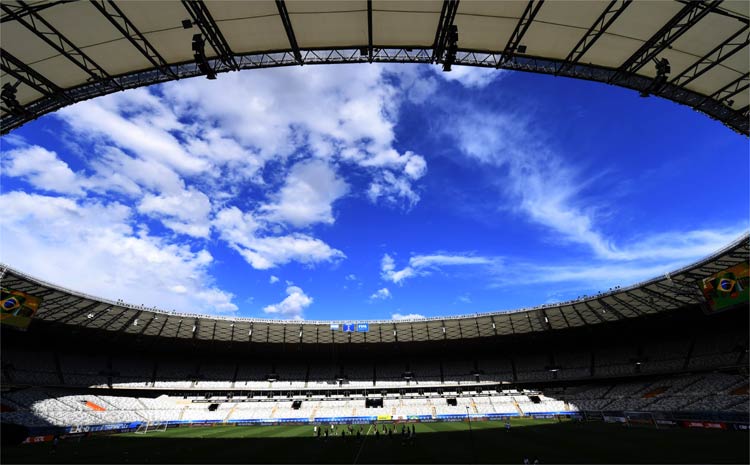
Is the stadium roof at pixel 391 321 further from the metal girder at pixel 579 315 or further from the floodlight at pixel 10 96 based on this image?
the floodlight at pixel 10 96

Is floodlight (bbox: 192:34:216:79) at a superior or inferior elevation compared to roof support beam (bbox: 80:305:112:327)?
superior

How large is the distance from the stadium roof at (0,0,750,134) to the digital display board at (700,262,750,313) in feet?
56.8

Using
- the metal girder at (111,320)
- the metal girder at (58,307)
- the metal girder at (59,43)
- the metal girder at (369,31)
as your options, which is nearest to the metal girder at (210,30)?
the metal girder at (59,43)

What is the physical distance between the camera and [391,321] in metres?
59.0

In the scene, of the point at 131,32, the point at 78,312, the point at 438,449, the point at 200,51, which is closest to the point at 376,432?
the point at 438,449

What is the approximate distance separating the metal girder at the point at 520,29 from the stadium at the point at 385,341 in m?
0.08

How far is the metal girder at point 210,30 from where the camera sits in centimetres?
1377

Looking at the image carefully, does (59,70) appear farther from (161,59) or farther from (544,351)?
(544,351)

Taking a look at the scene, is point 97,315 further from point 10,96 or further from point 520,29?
point 520,29

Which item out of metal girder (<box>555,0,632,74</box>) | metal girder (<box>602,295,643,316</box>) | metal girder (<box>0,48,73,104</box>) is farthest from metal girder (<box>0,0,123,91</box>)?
metal girder (<box>602,295,643,316</box>)

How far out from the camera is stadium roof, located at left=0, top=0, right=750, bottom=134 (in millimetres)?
14219

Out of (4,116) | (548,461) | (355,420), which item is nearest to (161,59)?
(4,116)

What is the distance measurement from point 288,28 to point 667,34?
15.3 metres

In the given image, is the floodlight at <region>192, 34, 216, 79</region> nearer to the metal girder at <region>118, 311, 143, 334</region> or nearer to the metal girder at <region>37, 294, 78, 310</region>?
the metal girder at <region>37, 294, 78, 310</region>
